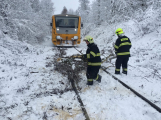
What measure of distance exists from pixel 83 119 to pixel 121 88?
6.75ft

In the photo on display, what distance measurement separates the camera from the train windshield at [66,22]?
513 inches

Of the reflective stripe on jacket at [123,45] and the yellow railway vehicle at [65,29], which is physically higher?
the yellow railway vehicle at [65,29]

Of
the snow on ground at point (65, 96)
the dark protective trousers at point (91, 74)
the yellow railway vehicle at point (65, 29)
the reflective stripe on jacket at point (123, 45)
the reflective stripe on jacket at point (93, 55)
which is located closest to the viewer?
the snow on ground at point (65, 96)

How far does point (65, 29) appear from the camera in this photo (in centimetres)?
1303

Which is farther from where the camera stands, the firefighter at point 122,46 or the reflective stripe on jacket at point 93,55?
the firefighter at point 122,46

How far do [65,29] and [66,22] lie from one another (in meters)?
0.74

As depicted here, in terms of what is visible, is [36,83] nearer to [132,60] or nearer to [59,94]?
[59,94]

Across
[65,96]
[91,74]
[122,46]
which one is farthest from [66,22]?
[65,96]

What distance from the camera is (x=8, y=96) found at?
3730 millimetres

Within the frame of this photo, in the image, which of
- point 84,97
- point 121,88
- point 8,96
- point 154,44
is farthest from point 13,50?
point 154,44

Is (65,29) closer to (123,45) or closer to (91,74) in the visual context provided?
(123,45)

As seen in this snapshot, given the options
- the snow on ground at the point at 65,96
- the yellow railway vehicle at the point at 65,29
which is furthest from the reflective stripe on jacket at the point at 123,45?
the yellow railway vehicle at the point at 65,29

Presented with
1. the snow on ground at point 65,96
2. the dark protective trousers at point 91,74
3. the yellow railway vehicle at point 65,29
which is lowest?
the snow on ground at point 65,96

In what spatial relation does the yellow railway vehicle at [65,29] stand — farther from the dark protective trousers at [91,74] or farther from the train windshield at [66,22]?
the dark protective trousers at [91,74]
